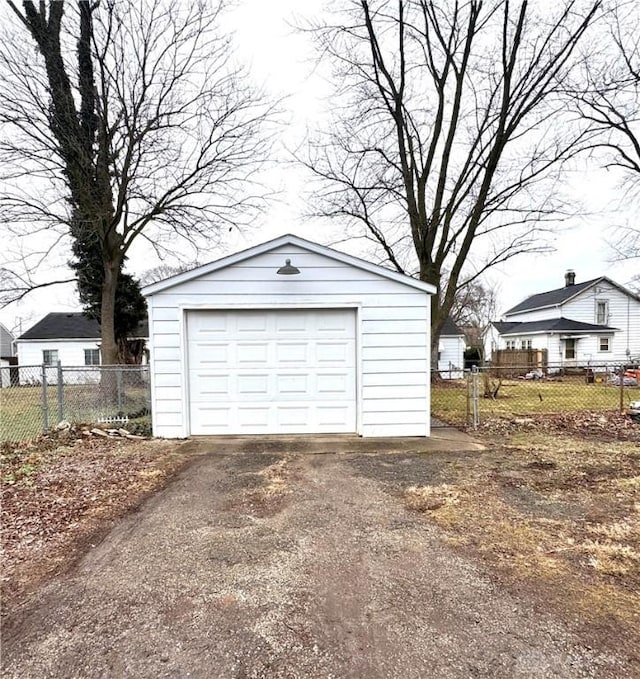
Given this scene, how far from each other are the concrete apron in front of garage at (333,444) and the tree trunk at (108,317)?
6367 millimetres

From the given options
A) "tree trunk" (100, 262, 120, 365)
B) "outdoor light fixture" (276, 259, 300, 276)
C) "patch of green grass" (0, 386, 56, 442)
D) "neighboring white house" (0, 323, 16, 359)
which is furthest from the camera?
"neighboring white house" (0, 323, 16, 359)

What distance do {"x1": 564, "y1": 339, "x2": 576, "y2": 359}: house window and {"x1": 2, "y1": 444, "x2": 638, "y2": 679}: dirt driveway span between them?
23.3 meters

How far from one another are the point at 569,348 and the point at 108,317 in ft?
75.2

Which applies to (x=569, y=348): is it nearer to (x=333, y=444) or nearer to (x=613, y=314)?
(x=613, y=314)

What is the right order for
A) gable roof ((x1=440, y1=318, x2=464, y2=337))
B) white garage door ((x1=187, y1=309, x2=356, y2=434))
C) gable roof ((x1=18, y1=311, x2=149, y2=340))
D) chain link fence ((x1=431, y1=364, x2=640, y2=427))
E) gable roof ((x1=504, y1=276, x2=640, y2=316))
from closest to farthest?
1. white garage door ((x1=187, y1=309, x2=356, y2=434))
2. chain link fence ((x1=431, y1=364, x2=640, y2=427))
3. gable roof ((x1=440, y1=318, x2=464, y2=337))
4. gable roof ((x1=18, y1=311, x2=149, y2=340))
5. gable roof ((x1=504, y1=276, x2=640, y2=316))

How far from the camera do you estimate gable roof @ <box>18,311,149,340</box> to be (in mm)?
23672

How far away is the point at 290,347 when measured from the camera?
6.45 meters

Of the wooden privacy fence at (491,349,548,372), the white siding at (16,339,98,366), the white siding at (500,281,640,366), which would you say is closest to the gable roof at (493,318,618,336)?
the white siding at (500,281,640,366)

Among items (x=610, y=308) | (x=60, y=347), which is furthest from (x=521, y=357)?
(x=60, y=347)

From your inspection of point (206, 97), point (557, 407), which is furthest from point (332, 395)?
point (206, 97)

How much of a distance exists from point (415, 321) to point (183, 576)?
477 cm

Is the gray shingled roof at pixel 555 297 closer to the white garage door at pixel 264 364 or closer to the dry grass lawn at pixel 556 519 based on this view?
the dry grass lawn at pixel 556 519

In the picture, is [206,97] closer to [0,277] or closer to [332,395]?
[0,277]

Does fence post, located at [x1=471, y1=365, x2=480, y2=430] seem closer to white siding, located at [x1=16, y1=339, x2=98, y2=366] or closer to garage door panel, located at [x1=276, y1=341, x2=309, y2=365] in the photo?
garage door panel, located at [x1=276, y1=341, x2=309, y2=365]
